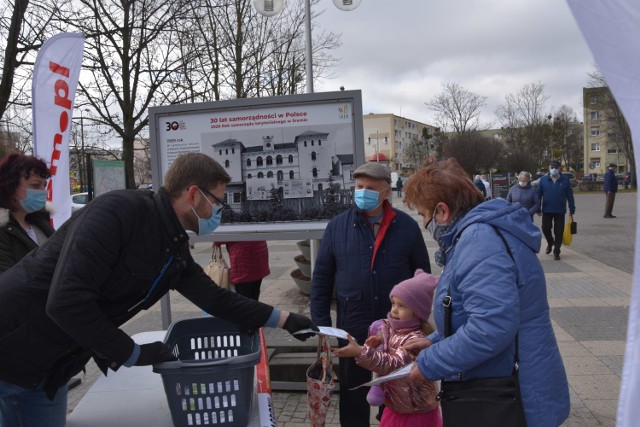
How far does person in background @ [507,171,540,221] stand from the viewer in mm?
10664

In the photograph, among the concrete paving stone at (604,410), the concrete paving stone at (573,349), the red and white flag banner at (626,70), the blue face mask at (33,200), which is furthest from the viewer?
the concrete paving stone at (573,349)

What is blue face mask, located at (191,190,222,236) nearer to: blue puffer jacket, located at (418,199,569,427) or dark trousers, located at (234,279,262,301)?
blue puffer jacket, located at (418,199,569,427)

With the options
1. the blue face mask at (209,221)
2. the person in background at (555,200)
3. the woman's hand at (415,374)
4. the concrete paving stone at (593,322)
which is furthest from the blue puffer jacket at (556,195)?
the blue face mask at (209,221)

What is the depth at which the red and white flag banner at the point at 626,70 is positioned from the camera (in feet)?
3.76

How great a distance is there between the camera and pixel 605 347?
5.04 meters

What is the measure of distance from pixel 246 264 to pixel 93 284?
3985 mm

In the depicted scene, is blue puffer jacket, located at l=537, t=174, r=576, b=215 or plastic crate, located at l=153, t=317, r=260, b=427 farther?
blue puffer jacket, located at l=537, t=174, r=576, b=215

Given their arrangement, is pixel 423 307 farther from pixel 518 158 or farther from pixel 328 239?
pixel 518 158

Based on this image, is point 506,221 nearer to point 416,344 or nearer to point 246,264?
point 416,344

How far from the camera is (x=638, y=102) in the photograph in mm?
1156

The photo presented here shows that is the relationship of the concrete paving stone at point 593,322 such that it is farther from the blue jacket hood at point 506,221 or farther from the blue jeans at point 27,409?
the blue jeans at point 27,409

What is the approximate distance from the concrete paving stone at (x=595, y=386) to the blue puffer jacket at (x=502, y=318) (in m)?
2.57

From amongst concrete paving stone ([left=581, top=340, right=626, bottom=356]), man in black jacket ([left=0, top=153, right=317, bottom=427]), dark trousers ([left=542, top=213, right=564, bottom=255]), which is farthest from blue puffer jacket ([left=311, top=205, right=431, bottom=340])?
dark trousers ([left=542, top=213, right=564, bottom=255])

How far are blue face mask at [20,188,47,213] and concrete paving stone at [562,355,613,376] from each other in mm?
4525
